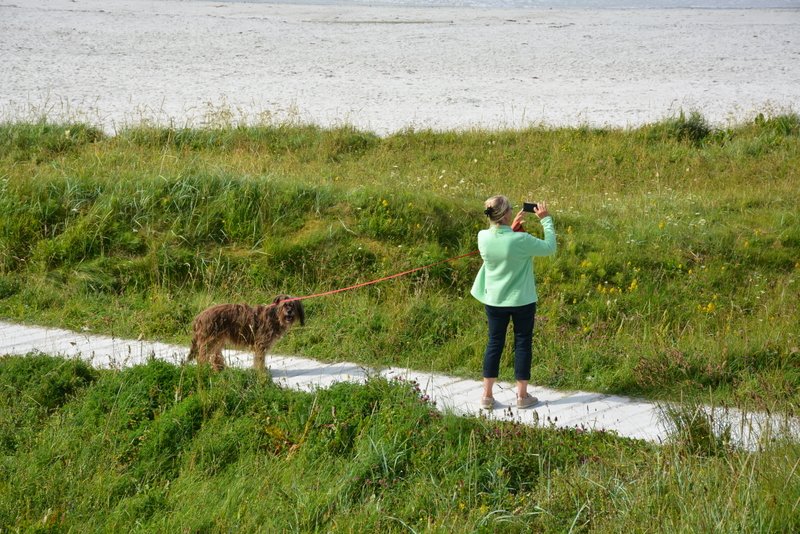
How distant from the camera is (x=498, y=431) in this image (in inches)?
240

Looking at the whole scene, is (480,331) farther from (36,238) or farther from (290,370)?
(36,238)

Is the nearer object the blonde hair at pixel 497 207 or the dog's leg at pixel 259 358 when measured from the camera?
the blonde hair at pixel 497 207

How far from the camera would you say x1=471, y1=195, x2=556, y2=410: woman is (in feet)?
21.8

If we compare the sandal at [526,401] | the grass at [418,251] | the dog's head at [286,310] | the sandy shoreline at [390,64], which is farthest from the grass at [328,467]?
the sandy shoreline at [390,64]

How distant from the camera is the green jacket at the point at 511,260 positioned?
6.62m

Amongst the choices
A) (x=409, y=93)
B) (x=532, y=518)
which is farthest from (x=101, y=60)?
(x=532, y=518)

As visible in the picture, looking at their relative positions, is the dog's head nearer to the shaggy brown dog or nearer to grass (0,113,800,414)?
the shaggy brown dog

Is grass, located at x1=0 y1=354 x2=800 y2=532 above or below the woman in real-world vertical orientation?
below

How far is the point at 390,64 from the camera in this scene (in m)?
22.8

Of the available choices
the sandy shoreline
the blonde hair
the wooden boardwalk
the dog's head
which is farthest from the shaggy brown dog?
the sandy shoreline

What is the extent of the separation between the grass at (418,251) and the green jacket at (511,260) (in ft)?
3.81

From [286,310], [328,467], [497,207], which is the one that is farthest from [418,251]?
[328,467]

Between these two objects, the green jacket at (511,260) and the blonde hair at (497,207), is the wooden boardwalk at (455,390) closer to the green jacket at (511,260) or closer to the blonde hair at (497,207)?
the green jacket at (511,260)

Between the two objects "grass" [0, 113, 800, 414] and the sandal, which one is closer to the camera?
the sandal
